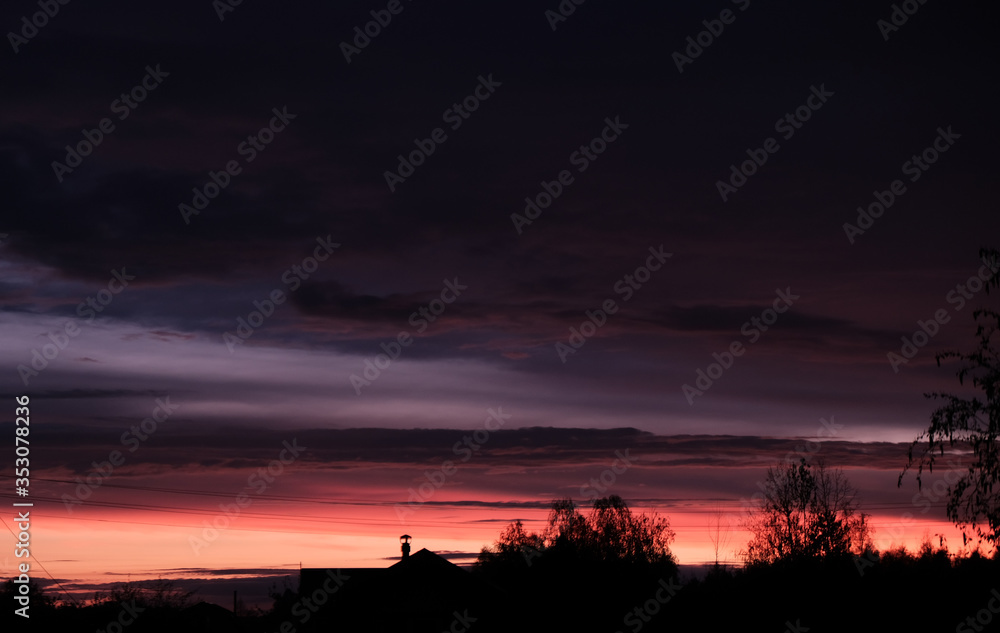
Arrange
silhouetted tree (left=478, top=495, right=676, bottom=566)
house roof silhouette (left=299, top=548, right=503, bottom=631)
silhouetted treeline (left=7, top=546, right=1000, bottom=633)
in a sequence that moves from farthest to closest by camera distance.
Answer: silhouetted tree (left=478, top=495, right=676, bottom=566) < house roof silhouette (left=299, top=548, right=503, bottom=631) < silhouetted treeline (left=7, top=546, right=1000, bottom=633)

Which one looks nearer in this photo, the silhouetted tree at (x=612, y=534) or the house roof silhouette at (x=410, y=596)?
the house roof silhouette at (x=410, y=596)

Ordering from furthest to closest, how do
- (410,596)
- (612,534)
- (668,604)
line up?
1. (612,534)
2. (410,596)
3. (668,604)

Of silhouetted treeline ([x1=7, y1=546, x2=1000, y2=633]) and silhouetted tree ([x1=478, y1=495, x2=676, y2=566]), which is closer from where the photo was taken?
silhouetted treeline ([x1=7, y1=546, x2=1000, y2=633])

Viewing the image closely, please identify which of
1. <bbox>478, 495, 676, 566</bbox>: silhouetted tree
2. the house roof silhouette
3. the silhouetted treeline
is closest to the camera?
the silhouetted treeline

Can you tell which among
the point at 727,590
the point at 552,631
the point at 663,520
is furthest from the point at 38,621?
the point at 663,520

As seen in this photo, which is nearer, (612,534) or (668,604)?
(668,604)

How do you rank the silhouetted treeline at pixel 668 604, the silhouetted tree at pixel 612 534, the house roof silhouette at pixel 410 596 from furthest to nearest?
the silhouetted tree at pixel 612 534, the house roof silhouette at pixel 410 596, the silhouetted treeline at pixel 668 604

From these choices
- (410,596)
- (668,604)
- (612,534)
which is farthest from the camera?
(612,534)

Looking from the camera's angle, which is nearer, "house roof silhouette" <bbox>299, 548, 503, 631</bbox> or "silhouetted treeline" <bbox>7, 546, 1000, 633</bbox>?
"silhouetted treeline" <bbox>7, 546, 1000, 633</bbox>

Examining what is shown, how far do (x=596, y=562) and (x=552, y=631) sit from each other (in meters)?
12.9

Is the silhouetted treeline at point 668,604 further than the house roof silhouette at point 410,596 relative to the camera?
No

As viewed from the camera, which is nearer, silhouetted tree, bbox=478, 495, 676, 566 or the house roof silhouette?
the house roof silhouette

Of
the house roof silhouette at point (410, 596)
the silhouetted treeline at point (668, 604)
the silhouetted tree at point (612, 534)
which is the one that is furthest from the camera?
the silhouetted tree at point (612, 534)

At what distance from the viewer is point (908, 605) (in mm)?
34062
